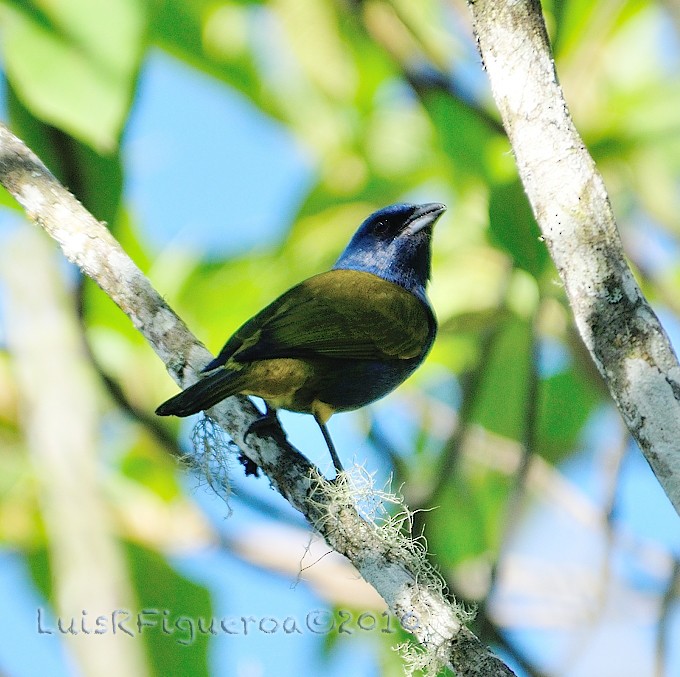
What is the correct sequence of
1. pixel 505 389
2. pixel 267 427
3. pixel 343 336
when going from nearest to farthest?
pixel 267 427 → pixel 343 336 → pixel 505 389

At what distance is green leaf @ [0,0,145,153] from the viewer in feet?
9.59

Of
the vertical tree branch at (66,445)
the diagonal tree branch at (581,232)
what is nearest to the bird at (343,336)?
the vertical tree branch at (66,445)

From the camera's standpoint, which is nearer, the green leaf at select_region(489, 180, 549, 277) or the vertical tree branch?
the vertical tree branch

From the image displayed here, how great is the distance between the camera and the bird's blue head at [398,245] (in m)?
4.60

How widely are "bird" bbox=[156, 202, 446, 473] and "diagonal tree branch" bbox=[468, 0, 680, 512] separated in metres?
1.12

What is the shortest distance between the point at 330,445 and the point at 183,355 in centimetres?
75

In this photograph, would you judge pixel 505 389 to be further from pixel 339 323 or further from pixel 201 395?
pixel 201 395

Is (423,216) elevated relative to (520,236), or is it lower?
elevated

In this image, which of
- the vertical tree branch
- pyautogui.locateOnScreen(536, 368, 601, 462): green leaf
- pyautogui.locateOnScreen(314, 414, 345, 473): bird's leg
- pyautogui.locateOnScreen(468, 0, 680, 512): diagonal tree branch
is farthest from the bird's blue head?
pyautogui.locateOnScreen(468, 0, 680, 512): diagonal tree branch

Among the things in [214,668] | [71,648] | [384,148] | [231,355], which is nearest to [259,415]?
[231,355]

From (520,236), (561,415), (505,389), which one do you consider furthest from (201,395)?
(561,415)

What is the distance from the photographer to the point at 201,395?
2.76m

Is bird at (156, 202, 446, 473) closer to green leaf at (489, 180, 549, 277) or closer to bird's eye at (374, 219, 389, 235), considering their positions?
bird's eye at (374, 219, 389, 235)

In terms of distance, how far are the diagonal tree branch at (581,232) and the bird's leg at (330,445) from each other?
1.08 metres
